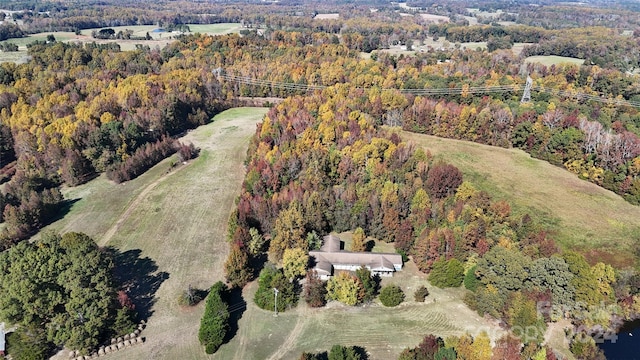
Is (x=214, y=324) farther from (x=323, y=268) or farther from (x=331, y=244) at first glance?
(x=331, y=244)

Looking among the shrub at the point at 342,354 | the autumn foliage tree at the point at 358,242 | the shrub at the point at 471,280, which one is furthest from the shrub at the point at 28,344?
the shrub at the point at 471,280

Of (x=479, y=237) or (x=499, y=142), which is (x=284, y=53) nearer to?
(x=499, y=142)

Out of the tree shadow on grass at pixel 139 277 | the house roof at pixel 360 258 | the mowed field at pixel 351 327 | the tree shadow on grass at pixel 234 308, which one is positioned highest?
the house roof at pixel 360 258

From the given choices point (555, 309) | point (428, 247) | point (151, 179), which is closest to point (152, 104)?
point (151, 179)

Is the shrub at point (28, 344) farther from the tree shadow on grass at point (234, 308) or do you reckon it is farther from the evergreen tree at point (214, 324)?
the tree shadow on grass at point (234, 308)

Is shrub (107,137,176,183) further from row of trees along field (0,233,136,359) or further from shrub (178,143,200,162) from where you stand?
row of trees along field (0,233,136,359)

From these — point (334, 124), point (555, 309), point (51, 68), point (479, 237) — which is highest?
point (51, 68)

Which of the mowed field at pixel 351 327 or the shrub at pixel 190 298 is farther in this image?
the shrub at pixel 190 298
